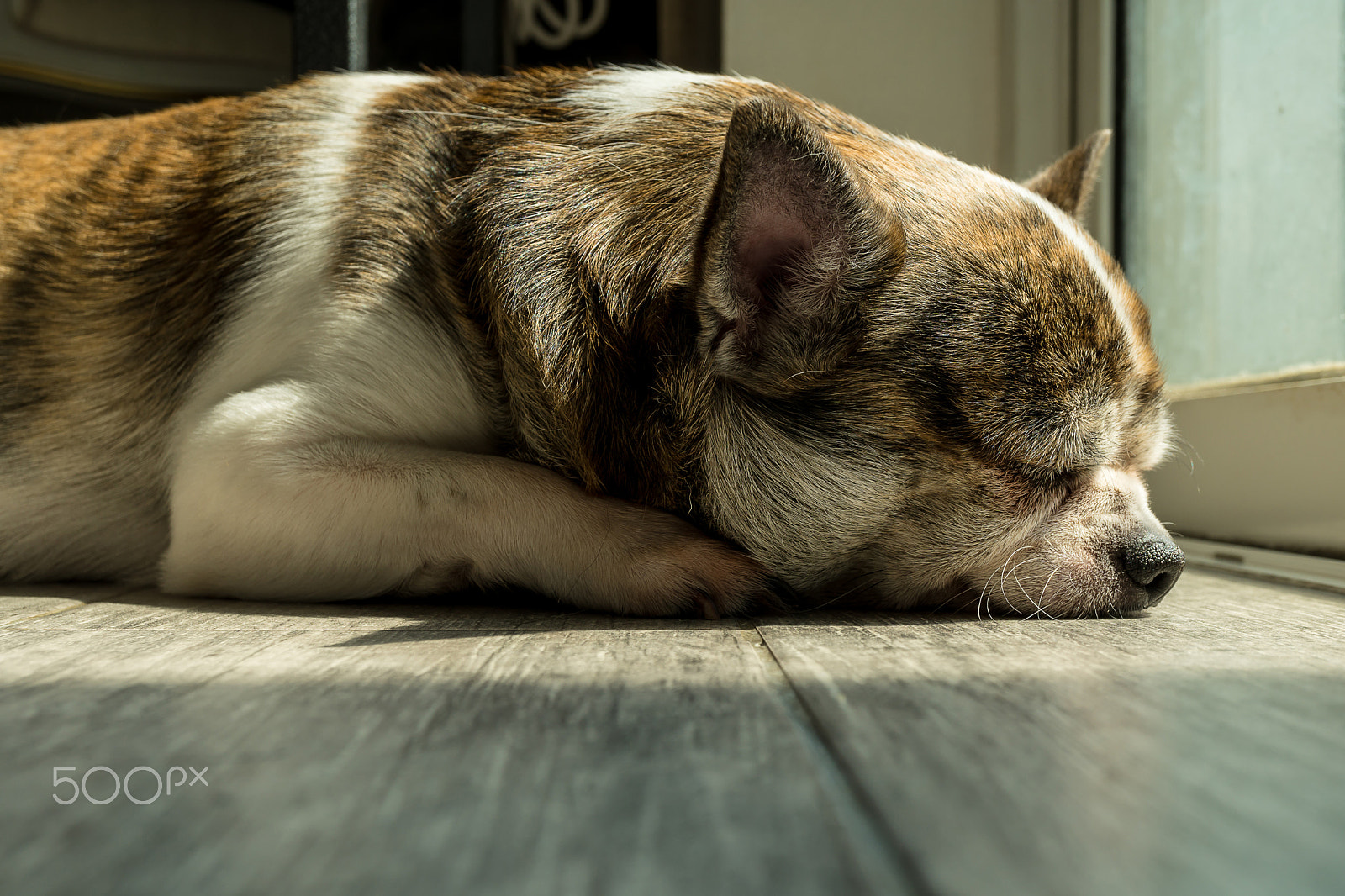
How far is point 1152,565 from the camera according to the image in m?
1.36

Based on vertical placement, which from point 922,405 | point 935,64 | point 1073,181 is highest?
point 935,64

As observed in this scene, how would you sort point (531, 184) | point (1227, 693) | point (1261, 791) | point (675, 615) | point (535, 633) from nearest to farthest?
point (1261, 791) < point (1227, 693) < point (535, 633) < point (675, 615) < point (531, 184)

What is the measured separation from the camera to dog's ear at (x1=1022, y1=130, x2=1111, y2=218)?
74.7 inches

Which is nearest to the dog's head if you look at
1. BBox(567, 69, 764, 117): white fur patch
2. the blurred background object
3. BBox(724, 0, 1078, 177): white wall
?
BBox(567, 69, 764, 117): white fur patch

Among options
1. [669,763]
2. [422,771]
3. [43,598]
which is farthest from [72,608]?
[669,763]

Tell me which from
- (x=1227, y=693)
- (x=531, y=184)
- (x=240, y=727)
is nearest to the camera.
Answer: (x=240, y=727)

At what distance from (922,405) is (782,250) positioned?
292 millimetres

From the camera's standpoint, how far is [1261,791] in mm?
625

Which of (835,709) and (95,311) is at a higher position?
(95,311)

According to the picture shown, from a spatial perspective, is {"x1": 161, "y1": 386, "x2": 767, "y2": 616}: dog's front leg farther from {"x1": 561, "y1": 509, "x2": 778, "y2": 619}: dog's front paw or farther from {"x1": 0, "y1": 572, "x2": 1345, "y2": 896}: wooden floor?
{"x1": 0, "y1": 572, "x2": 1345, "y2": 896}: wooden floor

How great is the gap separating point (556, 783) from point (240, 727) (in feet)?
0.92

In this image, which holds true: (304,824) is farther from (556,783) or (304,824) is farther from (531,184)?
(531,184)

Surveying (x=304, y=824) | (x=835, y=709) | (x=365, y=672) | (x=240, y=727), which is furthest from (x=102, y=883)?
(x=835, y=709)

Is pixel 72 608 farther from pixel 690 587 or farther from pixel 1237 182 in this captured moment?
pixel 1237 182
